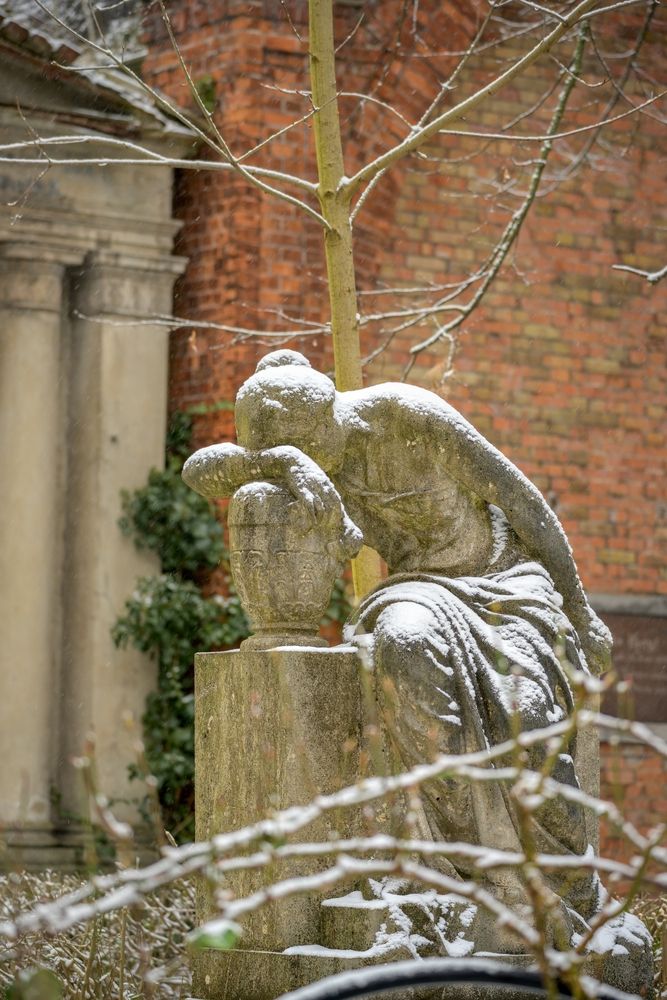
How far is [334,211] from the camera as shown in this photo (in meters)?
7.25

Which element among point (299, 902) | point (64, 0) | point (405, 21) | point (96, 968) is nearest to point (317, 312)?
point (405, 21)

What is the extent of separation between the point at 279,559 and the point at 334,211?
2.99 meters

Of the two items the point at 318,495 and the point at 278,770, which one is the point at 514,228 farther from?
the point at 278,770

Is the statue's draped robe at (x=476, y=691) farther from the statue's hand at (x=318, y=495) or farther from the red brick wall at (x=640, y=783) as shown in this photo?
the red brick wall at (x=640, y=783)

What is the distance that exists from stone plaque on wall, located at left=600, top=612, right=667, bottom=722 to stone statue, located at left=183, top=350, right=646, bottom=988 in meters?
5.42

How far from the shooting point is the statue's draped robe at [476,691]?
14.8 ft

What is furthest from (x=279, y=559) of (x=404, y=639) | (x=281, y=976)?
(x=281, y=976)

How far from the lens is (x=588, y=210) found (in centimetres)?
1092

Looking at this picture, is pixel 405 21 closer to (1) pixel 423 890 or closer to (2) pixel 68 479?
(2) pixel 68 479

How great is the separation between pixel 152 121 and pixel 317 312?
54.8 inches

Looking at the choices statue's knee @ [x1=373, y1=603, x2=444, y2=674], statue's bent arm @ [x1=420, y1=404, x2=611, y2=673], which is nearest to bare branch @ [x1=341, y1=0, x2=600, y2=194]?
statue's bent arm @ [x1=420, y1=404, x2=611, y2=673]

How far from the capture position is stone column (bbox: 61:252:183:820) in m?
9.14

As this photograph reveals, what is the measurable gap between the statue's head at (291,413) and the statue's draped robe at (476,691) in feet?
1.61

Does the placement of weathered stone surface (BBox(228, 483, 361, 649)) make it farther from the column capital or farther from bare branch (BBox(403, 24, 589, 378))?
the column capital
